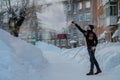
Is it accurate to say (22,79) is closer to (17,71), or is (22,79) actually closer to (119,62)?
(17,71)

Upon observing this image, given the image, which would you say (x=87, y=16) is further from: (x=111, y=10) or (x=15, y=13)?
(x=15, y=13)

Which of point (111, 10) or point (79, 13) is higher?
point (111, 10)

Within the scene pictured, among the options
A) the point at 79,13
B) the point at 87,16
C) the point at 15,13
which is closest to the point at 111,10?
the point at 15,13

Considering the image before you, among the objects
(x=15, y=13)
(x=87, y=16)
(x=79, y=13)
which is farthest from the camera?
(x=79, y=13)

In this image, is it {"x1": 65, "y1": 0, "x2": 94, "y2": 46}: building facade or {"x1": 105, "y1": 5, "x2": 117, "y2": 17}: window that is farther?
{"x1": 65, "y1": 0, "x2": 94, "y2": 46}: building facade

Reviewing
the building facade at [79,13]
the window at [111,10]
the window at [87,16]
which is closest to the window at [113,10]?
the window at [111,10]

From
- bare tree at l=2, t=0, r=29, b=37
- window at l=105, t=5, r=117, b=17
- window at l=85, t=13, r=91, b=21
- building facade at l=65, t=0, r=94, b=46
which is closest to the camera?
bare tree at l=2, t=0, r=29, b=37

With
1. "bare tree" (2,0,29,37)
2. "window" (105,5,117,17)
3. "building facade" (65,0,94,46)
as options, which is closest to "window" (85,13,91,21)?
"building facade" (65,0,94,46)

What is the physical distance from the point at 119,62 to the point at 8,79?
7.49 m

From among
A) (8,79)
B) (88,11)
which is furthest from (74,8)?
(8,79)

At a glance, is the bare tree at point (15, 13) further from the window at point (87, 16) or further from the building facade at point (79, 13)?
the window at point (87, 16)

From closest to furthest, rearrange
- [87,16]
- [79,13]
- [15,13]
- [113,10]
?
[15,13]
[113,10]
[87,16]
[79,13]

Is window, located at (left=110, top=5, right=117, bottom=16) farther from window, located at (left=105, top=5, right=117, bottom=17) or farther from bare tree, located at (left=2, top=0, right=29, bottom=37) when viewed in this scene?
bare tree, located at (left=2, top=0, right=29, bottom=37)

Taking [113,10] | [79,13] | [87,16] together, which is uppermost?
[113,10]
